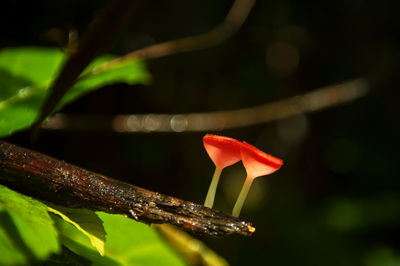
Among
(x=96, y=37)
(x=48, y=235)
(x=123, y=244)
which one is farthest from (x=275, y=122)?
(x=48, y=235)

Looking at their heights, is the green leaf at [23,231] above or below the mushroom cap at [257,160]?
below

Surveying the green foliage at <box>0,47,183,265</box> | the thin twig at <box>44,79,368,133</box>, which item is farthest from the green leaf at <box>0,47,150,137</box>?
the thin twig at <box>44,79,368,133</box>

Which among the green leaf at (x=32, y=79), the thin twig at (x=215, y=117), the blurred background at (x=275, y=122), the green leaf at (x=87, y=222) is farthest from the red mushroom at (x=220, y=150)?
the blurred background at (x=275, y=122)

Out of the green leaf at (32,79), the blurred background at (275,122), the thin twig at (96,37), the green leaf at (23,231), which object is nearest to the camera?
the green leaf at (23,231)

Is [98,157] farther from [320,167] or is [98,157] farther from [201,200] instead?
[320,167]

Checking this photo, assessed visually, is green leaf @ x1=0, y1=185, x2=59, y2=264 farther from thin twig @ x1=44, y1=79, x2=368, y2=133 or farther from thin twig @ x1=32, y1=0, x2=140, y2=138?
thin twig @ x1=44, y1=79, x2=368, y2=133

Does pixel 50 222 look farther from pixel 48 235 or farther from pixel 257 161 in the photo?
pixel 257 161

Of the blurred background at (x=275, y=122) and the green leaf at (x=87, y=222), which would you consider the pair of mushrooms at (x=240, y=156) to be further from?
the blurred background at (x=275, y=122)
